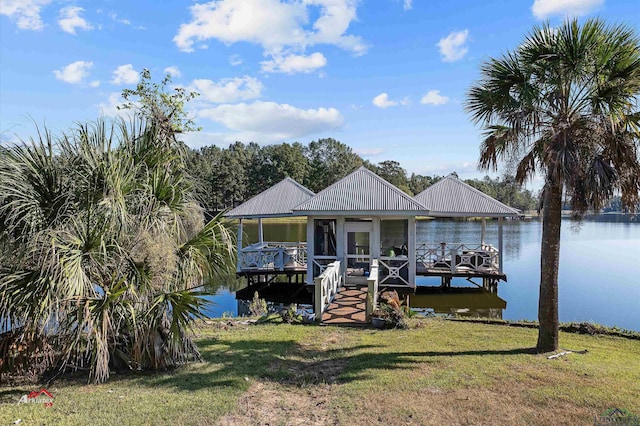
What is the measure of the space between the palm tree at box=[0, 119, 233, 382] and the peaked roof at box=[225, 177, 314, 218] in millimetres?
11073

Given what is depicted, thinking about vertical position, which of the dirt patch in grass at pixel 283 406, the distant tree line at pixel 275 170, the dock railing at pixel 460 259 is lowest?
the dirt patch in grass at pixel 283 406

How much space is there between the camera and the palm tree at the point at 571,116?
262 inches

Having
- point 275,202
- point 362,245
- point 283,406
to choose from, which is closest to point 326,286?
point 362,245

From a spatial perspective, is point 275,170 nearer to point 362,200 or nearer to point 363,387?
point 362,200

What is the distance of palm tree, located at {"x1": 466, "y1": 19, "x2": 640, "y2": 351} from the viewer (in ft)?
21.9

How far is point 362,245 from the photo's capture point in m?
15.4

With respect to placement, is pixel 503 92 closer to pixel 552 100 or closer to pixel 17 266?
pixel 552 100

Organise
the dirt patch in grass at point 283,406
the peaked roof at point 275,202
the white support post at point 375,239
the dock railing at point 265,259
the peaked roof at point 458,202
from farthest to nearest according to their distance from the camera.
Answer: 1. the peaked roof at point 275,202
2. the dock railing at point 265,259
3. the peaked roof at point 458,202
4. the white support post at point 375,239
5. the dirt patch in grass at point 283,406

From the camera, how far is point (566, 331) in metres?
9.38

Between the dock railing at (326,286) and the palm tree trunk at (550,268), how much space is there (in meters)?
4.97

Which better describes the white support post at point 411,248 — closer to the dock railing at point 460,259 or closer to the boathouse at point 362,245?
the boathouse at point 362,245

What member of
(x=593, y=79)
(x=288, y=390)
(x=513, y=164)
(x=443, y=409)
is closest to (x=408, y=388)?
(x=443, y=409)

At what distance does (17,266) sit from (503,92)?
323 inches

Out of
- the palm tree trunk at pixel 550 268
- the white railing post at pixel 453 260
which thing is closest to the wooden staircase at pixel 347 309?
the palm tree trunk at pixel 550 268
